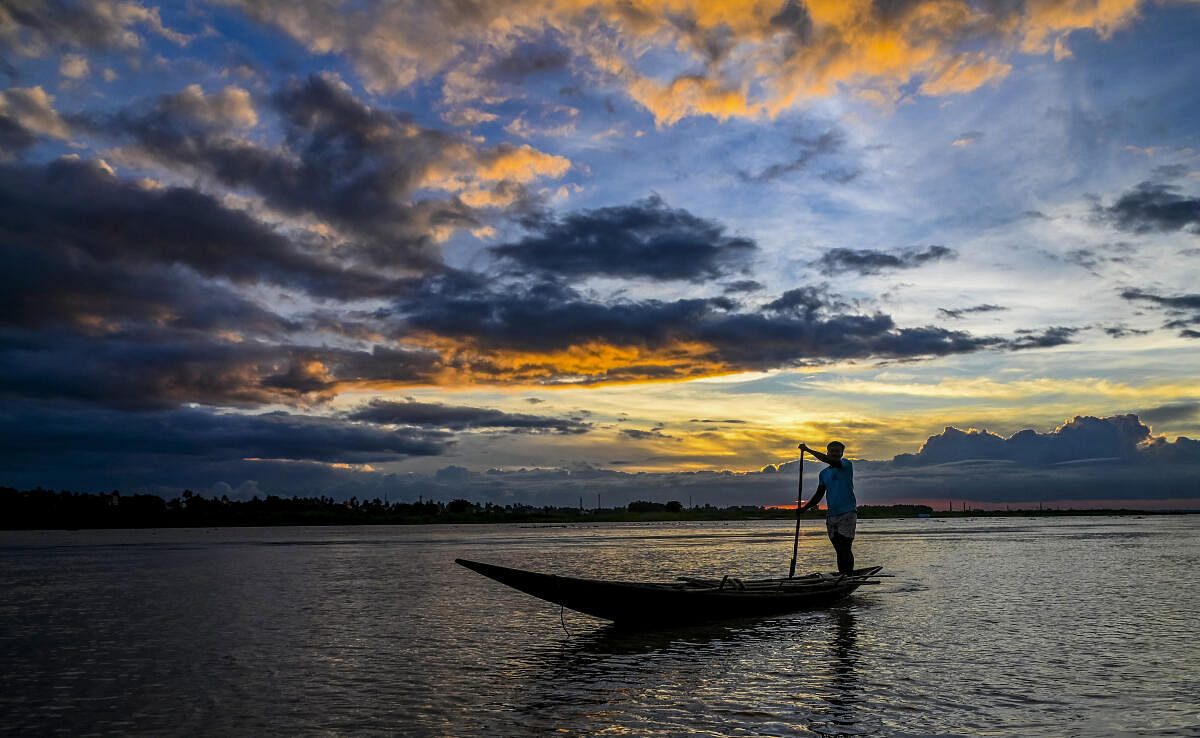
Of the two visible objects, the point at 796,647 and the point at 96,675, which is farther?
the point at 796,647

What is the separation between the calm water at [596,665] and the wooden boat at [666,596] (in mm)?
446

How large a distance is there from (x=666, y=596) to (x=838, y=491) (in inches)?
290

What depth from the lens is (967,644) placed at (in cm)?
1702

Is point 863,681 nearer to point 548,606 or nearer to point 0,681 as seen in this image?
point 548,606

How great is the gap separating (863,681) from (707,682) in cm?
261

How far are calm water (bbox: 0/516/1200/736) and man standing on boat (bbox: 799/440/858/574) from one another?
88.6 inches

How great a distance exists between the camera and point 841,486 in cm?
2353

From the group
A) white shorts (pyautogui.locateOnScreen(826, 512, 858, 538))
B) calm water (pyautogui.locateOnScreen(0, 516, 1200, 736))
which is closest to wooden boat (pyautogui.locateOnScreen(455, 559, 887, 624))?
calm water (pyautogui.locateOnScreen(0, 516, 1200, 736))

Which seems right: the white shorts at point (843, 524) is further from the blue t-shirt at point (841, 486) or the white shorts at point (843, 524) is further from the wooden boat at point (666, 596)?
the wooden boat at point (666, 596)

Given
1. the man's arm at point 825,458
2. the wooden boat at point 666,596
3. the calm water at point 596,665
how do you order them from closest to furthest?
1. the calm water at point 596,665
2. the wooden boat at point 666,596
3. the man's arm at point 825,458

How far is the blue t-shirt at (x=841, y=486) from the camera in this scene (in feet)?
76.9

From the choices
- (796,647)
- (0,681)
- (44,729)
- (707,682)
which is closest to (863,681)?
(707,682)

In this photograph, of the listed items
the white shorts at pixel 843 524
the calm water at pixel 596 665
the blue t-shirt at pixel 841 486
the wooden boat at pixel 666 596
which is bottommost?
the calm water at pixel 596 665

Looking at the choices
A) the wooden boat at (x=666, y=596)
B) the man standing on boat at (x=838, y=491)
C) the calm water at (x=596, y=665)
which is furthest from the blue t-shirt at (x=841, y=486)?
the calm water at (x=596, y=665)
